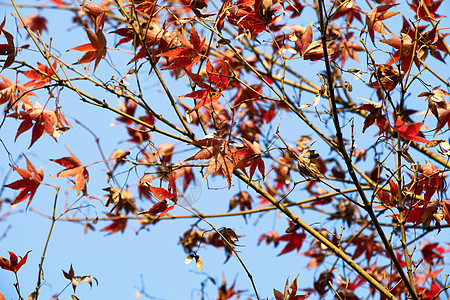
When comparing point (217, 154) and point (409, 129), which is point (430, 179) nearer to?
point (409, 129)

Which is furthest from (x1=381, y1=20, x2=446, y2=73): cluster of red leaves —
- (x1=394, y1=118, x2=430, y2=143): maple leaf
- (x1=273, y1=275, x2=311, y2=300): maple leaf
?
(x1=273, y1=275, x2=311, y2=300): maple leaf

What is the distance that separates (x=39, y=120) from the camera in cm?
122

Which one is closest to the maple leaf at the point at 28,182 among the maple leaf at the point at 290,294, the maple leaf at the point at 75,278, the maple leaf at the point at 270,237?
the maple leaf at the point at 75,278

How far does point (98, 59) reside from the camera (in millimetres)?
1070

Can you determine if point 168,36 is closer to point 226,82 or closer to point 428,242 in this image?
point 226,82

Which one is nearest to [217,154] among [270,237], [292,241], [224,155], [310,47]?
[224,155]

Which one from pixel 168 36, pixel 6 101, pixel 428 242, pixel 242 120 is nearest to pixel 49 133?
pixel 6 101

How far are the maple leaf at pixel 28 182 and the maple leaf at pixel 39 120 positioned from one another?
0.08 m

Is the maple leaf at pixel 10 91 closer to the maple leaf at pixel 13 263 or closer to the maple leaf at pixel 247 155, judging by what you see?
the maple leaf at pixel 13 263

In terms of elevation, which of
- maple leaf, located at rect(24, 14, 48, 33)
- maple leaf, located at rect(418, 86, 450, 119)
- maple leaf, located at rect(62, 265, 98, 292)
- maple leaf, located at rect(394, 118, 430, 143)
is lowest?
maple leaf, located at rect(62, 265, 98, 292)

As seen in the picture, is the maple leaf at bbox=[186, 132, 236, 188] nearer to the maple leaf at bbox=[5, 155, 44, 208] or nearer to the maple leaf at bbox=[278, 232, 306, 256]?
the maple leaf at bbox=[5, 155, 44, 208]

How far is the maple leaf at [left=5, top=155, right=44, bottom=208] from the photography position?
117 cm

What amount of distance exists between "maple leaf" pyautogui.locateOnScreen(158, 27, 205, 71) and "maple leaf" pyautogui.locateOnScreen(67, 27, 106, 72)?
170 millimetres

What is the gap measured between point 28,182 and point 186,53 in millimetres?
584
